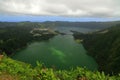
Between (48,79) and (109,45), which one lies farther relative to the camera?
(109,45)

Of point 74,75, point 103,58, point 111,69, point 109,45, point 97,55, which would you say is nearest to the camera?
point 74,75

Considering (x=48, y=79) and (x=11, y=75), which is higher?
(x=48, y=79)

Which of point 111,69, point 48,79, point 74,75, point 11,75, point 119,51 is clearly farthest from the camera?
point 119,51

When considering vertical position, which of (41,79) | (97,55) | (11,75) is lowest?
(97,55)

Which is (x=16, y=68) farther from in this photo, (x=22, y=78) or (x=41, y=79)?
(x=41, y=79)

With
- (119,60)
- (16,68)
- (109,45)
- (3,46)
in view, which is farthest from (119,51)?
(16,68)

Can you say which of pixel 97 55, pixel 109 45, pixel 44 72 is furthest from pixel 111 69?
pixel 44 72

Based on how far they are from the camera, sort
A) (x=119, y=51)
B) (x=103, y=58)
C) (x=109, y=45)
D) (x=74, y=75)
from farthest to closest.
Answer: (x=109, y=45)
(x=103, y=58)
(x=119, y=51)
(x=74, y=75)

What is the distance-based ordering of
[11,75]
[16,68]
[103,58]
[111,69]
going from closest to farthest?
[11,75] < [16,68] < [111,69] < [103,58]

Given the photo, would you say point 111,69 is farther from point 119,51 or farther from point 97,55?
point 97,55
